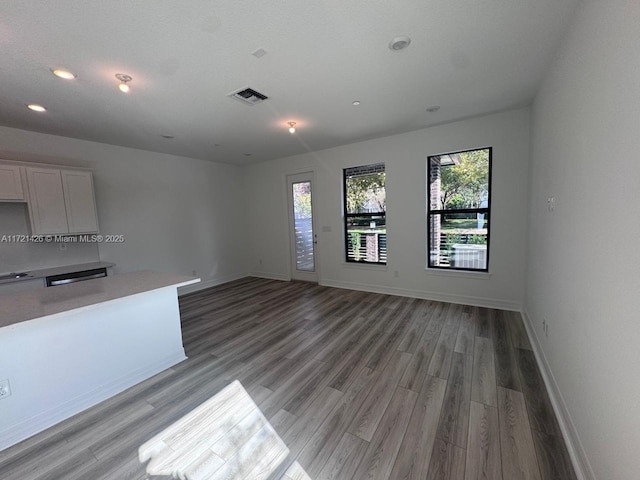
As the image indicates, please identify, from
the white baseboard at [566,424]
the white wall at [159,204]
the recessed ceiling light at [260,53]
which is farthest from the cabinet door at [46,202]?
the white baseboard at [566,424]

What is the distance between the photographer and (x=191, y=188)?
16.9 ft

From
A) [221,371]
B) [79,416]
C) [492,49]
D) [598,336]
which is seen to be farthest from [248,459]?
[492,49]

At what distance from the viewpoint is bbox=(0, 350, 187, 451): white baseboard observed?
1.69m

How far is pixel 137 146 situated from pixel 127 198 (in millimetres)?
884

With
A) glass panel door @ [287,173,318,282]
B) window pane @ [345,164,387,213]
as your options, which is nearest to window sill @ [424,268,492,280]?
window pane @ [345,164,387,213]

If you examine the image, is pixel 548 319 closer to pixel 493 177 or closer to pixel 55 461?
pixel 493 177

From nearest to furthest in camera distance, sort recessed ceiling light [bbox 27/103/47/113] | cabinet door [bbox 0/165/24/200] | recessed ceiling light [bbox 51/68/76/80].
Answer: recessed ceiling light [bbox 51/68/76/80], recessed ceiling light [bbox 27/103/47/113], cabinet door [bbox 0/165/24/200]

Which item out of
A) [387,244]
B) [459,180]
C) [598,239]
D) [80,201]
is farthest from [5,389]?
[459,180]

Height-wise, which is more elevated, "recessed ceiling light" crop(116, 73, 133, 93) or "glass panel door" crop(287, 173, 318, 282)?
"recessed ceiling light" crop(116, 73, 133, 93)

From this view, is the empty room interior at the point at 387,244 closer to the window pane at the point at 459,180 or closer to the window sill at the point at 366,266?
the window pane at the point at 459,180

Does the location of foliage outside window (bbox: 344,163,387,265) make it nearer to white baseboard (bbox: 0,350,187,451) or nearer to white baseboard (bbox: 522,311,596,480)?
white baseboard (bbox: 522,311,596,480)

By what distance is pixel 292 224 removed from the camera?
5.65 meters

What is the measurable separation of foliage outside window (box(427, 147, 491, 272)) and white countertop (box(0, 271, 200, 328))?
11.7ft

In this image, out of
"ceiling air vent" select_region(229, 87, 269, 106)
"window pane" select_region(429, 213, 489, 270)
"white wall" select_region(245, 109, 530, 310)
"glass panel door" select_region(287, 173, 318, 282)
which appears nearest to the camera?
"ceiling air vent" select_region(229, 87, 269, 106)
